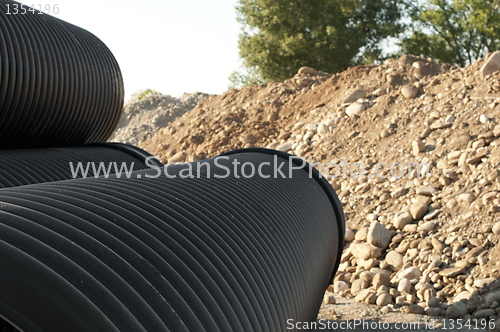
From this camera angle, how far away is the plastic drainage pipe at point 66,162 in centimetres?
390

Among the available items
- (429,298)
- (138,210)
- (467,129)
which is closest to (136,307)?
(138,210)

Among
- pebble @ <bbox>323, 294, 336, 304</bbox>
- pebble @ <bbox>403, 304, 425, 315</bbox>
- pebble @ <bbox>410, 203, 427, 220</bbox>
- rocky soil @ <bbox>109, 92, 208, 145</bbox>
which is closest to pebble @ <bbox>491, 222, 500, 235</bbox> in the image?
pebble @ <bbox>410, 203, 427, 220</bbox>

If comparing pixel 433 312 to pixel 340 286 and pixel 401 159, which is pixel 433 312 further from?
pixel 401 159

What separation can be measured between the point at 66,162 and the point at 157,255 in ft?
10.6

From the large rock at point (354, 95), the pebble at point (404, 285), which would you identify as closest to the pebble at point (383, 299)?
the pebble at point (404, 285)

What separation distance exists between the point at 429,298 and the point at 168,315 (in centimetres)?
449

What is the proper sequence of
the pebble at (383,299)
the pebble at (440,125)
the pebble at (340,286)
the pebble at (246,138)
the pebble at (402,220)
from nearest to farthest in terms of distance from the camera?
the pebble at (383,299) < the pebble at (340,286) < the pebble at (402,220) < the pebble at (440,125) < the pebble at (246,138)

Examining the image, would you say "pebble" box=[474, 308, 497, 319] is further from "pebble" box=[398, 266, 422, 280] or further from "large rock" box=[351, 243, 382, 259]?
"large rock" box=[351, 243, 382, 259]

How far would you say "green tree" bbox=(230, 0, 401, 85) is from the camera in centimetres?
1933

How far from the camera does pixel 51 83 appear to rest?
4.71 metres

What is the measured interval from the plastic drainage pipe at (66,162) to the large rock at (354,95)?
6.68 metres

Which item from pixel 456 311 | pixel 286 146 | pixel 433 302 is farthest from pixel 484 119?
pixel 286 146

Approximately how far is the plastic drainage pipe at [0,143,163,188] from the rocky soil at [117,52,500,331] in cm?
304

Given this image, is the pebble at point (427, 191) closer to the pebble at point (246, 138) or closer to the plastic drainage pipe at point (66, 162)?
the plastic drainage pipe at point (66, 162)
